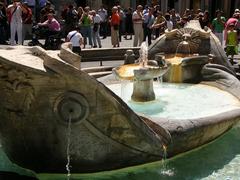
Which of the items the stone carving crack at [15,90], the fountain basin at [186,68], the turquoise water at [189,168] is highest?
the stone carving crack at [15,90]

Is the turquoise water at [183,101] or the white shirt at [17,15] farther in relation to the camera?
the white shirt at [17,15]

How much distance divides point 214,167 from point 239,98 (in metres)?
2.29

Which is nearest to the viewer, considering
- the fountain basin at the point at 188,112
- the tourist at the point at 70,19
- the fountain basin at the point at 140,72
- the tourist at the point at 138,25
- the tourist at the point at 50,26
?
the fountain basin at the point at 188,112

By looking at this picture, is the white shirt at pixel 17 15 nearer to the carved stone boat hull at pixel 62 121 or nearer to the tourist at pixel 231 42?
the tourist at pixel 231 42

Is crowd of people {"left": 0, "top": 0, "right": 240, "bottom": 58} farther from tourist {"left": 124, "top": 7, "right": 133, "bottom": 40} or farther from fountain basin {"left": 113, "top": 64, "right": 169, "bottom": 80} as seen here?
fountain basin {"left": 113, "top": 64, "right": 169, "bottom": 80}

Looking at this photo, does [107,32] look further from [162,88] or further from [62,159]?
[62,159]

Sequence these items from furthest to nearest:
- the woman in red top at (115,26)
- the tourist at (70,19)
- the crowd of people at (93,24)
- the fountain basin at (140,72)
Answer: the tourist at (70,19), the woman in red top at (115,26), the crowd of people at (93,24), the fountain basin at (140,72)

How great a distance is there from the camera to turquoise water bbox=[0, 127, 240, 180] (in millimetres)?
5508

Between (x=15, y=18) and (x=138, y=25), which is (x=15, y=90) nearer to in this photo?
(x=15, y=18)

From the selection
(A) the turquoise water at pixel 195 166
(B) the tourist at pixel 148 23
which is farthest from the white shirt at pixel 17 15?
(A) the turquoise water at pixel 195 166

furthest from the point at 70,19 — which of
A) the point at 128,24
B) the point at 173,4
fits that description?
the point at 173,4

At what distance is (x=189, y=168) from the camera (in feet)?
19.3

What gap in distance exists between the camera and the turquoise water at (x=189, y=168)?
5508 mm

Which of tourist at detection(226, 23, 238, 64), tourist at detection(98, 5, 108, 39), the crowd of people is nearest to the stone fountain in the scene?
tourist at detection(226, 23, 238, 64)
